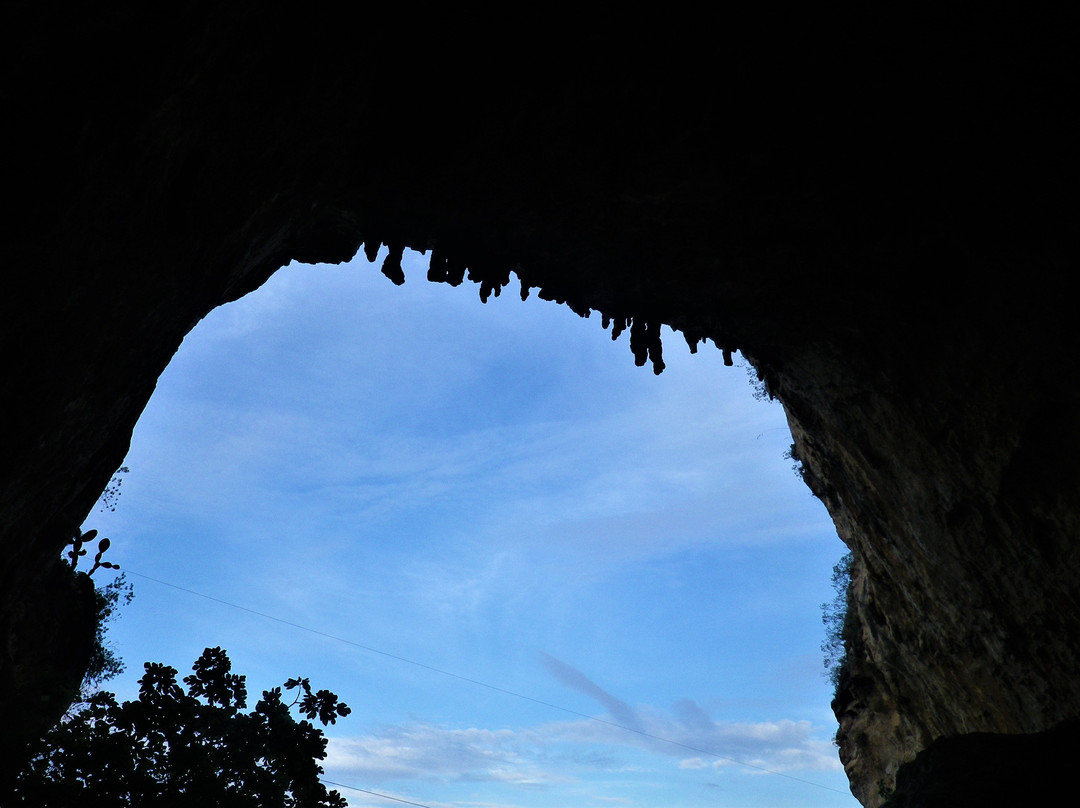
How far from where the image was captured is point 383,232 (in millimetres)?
14180

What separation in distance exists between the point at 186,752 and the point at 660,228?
40.4ft

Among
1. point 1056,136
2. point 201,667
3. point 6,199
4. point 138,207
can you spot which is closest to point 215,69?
point 138,207

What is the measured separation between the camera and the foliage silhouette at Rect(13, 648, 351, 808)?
6543 millimetres

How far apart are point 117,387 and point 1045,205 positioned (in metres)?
16.5

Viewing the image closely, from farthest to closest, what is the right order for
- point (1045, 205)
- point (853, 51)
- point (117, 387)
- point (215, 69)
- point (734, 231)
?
point (734, 231), point (1045, 205), point (853, 51), point (117, 387), point (215, 69)

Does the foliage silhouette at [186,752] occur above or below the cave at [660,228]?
below

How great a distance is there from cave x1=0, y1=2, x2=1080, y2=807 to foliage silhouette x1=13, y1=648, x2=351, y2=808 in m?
0.61

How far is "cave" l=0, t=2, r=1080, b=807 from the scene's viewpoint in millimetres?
6418

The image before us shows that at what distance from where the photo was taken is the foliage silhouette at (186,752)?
654cm

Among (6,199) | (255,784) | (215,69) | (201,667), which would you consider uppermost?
(215,69)

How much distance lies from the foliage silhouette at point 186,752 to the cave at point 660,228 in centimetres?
61

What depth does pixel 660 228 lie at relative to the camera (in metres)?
13.8

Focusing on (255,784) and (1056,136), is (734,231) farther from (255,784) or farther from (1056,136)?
(255,784)

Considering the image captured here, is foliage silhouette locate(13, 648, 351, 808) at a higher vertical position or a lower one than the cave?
lower
